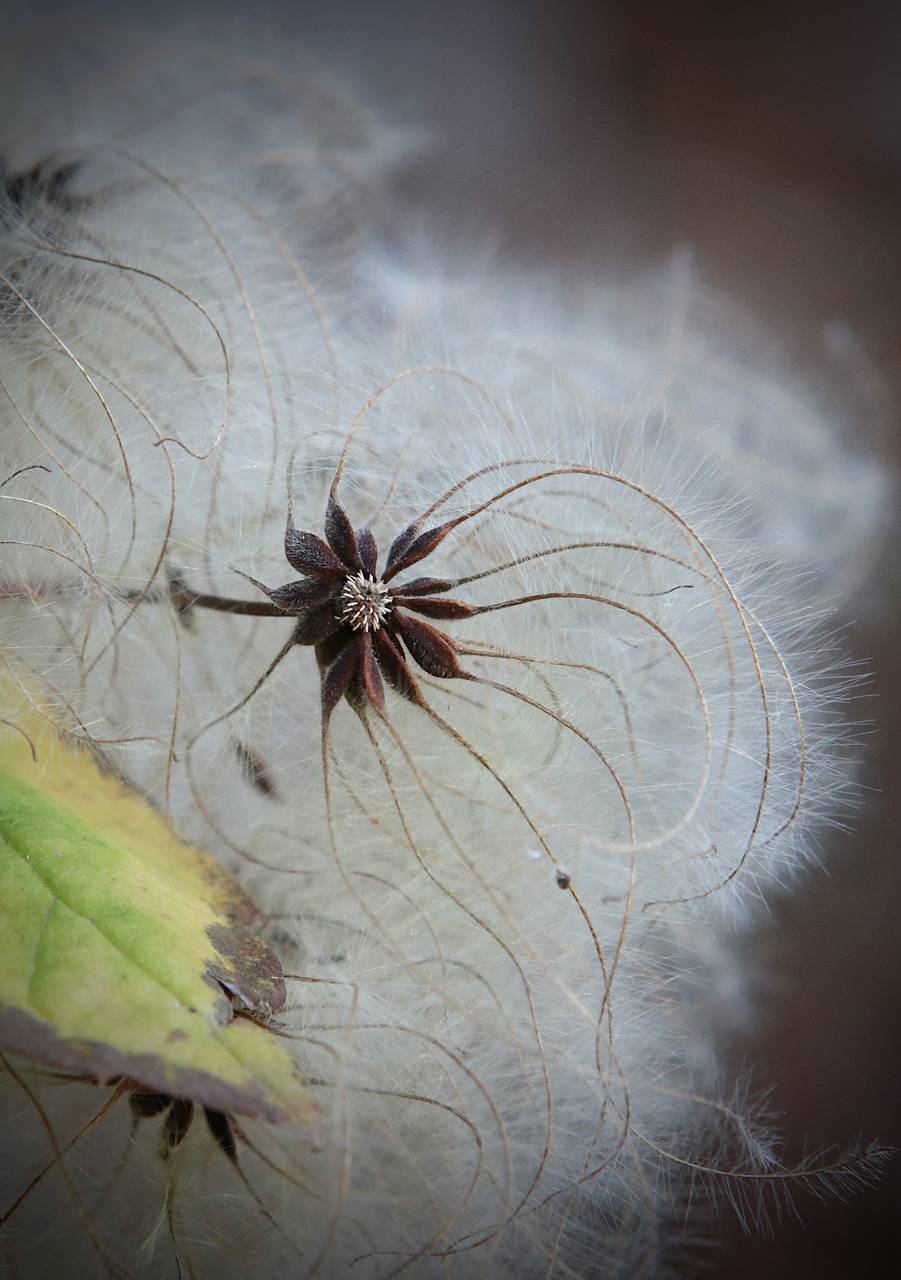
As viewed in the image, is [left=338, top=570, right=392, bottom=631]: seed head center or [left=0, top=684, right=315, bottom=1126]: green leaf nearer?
[left=0, top=684, right=315, bottom=1126]: green leaf

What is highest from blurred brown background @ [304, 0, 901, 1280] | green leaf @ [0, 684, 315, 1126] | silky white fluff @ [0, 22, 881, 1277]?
blurred brown background @ [304, 0, 901, 1280]

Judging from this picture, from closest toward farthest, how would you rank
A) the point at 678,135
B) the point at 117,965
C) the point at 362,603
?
the point at 117,965 < the point at 362,603 < the point at 678,135

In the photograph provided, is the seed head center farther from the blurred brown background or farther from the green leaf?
the blurred brown background

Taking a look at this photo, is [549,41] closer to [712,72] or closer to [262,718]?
[712,72]

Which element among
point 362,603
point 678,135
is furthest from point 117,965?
point 678,135

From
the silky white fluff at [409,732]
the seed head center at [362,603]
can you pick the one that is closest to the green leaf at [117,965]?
the silky white fluff at [409,732]

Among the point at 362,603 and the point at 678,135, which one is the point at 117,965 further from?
the point at 678,135

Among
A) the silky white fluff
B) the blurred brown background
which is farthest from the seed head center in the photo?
the blurred brown background
